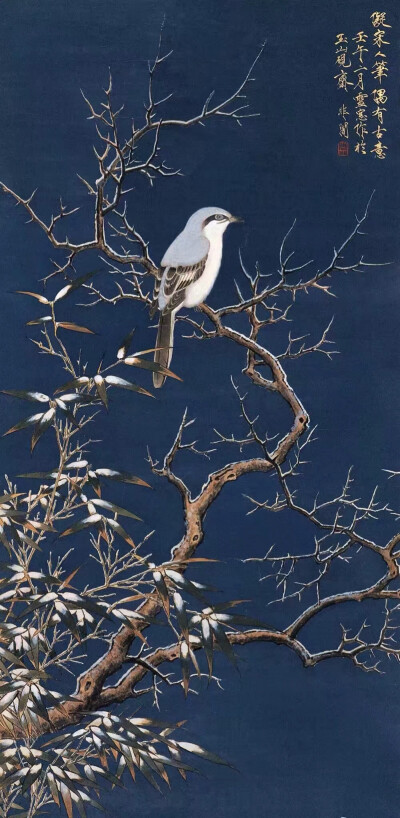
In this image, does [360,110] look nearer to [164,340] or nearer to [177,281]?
[177,281]

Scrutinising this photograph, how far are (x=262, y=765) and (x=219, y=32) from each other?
217 cm

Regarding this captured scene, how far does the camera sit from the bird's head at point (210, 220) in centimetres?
267

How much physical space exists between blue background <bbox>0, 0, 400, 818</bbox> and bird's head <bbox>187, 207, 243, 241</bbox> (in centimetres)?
3

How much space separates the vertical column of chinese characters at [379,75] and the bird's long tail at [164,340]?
81cm

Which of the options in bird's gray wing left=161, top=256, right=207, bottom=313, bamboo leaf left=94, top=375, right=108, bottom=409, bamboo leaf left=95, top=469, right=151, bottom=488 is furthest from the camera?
bird's gray wing left=161, top=256, right=207, bottom=313

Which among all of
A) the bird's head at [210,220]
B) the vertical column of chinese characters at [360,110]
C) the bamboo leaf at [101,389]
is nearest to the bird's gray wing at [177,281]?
the bird's head at [210,220]

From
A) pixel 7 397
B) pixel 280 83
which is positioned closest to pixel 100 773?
pixel 7 397

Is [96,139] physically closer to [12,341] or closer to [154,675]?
[12,341]

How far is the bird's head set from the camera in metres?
2.67

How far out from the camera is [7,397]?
2705 mm

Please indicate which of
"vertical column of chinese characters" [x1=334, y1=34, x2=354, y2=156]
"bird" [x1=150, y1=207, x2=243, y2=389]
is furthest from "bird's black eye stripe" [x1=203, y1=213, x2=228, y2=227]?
"vertical column of chinese characters" [x1=334, y1=34, x2=354, y2=156]

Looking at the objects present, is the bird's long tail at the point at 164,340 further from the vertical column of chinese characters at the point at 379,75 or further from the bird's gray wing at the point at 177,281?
the vertical column of chinese characters at the point at 379,75

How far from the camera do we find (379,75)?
2721mm

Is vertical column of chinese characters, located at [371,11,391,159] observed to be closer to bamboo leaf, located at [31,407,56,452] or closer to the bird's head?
the bird's head
